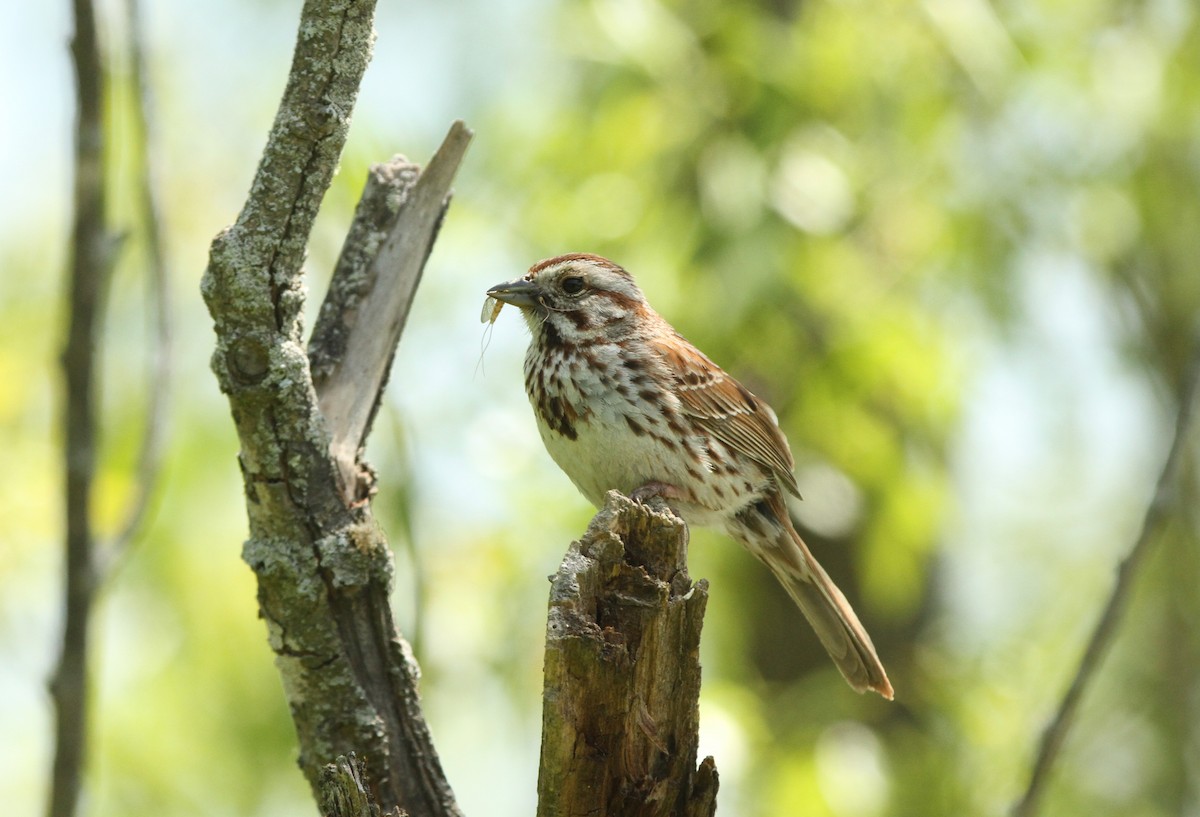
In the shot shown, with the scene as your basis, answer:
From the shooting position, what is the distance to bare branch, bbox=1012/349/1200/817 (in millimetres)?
3664

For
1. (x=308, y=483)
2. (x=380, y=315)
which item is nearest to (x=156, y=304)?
(x=380, y=315)

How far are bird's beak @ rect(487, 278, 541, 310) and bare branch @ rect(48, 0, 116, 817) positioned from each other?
138cm

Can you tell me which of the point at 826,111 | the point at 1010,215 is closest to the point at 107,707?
the point at 826,111

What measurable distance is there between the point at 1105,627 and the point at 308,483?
2205 millimetres

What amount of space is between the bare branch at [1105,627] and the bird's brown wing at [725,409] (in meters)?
1.64

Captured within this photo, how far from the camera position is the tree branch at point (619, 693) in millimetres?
3053

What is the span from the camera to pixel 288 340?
10.7 ft

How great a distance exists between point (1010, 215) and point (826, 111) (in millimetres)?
1224

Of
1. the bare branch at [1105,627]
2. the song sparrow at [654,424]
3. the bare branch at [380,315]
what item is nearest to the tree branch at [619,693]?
the bare branch at [380,315]

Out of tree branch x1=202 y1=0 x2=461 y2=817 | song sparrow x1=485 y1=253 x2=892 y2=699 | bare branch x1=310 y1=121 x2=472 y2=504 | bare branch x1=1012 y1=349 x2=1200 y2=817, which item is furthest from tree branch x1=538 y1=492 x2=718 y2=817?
song sparrow x1=485 y1=253 x2=892 y2=699

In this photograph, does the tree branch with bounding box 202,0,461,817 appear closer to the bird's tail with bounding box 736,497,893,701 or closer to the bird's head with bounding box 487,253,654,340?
the bird's head with bounding box 487,253,654,340

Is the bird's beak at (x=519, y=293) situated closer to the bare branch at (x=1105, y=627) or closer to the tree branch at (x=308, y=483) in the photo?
the tree branch at (x=308, y=483)

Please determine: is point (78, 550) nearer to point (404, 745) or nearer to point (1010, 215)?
point (404, 745)

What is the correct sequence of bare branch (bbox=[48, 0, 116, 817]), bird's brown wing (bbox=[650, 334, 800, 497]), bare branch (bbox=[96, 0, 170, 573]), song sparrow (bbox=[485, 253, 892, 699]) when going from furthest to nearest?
bird's brown wing (bbox=[650, 334, 800, 497]) < song sparrow (bbox=[485, 253, 892, 699]) < bare branch (bbox=[96, 0, 170, 573]) < bare branch (bbox=[48, 0, 116, 817])
